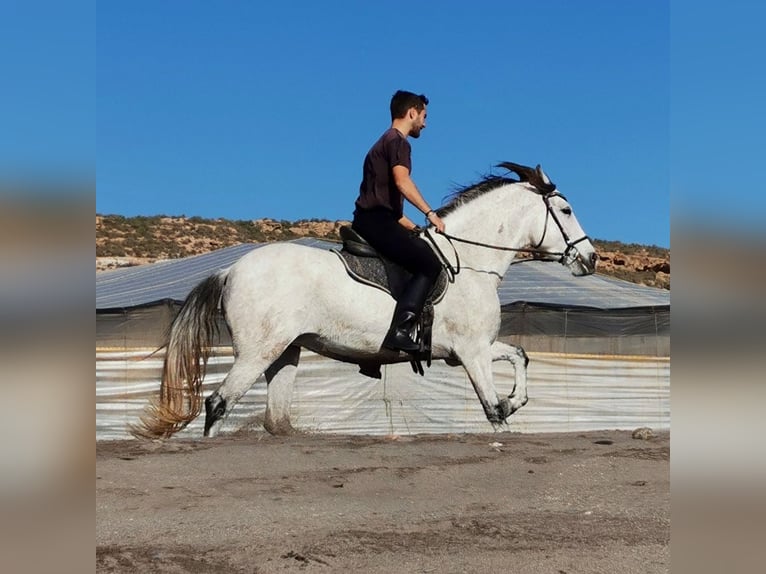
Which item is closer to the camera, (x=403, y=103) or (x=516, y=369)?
(x=403, y=103)

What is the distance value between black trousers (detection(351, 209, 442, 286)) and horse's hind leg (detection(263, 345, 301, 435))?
140cm

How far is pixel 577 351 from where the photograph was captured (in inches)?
552

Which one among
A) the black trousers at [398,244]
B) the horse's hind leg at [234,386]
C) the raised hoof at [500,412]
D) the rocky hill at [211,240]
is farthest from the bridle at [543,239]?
the rocky hill at [211,240]

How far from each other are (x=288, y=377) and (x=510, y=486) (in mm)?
3205

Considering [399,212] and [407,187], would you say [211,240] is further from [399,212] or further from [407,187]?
[407,187]

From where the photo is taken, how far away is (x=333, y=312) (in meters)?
6.81

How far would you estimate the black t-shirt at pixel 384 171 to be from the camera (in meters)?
6.63

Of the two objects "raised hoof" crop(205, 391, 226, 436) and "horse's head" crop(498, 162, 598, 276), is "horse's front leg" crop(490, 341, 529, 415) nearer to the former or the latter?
"horse's head" crop(498, 162, 598, 276)

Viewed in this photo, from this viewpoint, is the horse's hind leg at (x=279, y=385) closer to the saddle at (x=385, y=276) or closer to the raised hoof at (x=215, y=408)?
the raised hoof at (x=215, y=408)

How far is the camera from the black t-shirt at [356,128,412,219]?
6629mm

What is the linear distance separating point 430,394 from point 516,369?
5.90 metres

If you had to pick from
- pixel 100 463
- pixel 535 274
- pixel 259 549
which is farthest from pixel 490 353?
pixel 535 274

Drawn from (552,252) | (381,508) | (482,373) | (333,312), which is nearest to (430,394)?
(552,252)

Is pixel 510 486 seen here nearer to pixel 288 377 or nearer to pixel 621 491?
pixel 621 491
